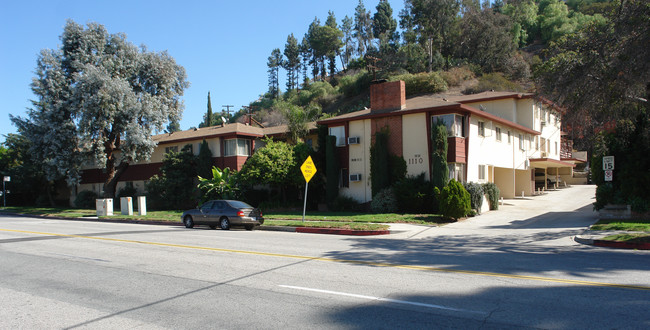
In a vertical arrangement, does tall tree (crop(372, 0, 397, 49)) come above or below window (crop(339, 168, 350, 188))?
above

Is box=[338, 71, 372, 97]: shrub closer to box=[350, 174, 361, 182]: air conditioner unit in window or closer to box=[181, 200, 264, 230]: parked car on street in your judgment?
box=[350, 174, 361, 182]: air conditioner unit in window

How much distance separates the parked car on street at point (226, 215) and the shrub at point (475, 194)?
1133 cm

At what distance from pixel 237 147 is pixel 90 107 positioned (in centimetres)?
1209

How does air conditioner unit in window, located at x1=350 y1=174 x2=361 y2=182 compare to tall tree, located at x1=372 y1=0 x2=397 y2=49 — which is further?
tall tree, located at x1=372 y1=0 x2=397 y2=49

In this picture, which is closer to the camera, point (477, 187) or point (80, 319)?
point (80, 319)

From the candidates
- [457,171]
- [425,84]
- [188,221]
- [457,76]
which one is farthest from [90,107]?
[457,76]

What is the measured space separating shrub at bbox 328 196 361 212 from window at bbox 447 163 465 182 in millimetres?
6182

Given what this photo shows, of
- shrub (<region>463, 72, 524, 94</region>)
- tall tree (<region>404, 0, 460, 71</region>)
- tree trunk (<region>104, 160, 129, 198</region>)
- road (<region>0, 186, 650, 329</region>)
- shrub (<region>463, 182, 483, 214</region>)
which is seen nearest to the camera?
road (<region>0, 186, 650, 329</region>)

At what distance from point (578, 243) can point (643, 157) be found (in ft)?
26.8

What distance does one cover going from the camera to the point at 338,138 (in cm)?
2927

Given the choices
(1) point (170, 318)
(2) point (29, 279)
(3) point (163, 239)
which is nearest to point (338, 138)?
(3) point (163, 239)

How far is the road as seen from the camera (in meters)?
5.98

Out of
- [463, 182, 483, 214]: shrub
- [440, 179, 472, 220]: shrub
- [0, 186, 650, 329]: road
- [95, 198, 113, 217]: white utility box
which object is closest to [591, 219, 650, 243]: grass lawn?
[0, 186, 650, 329]: road

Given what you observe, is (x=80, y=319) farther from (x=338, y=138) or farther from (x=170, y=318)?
(x=338, y=138)
